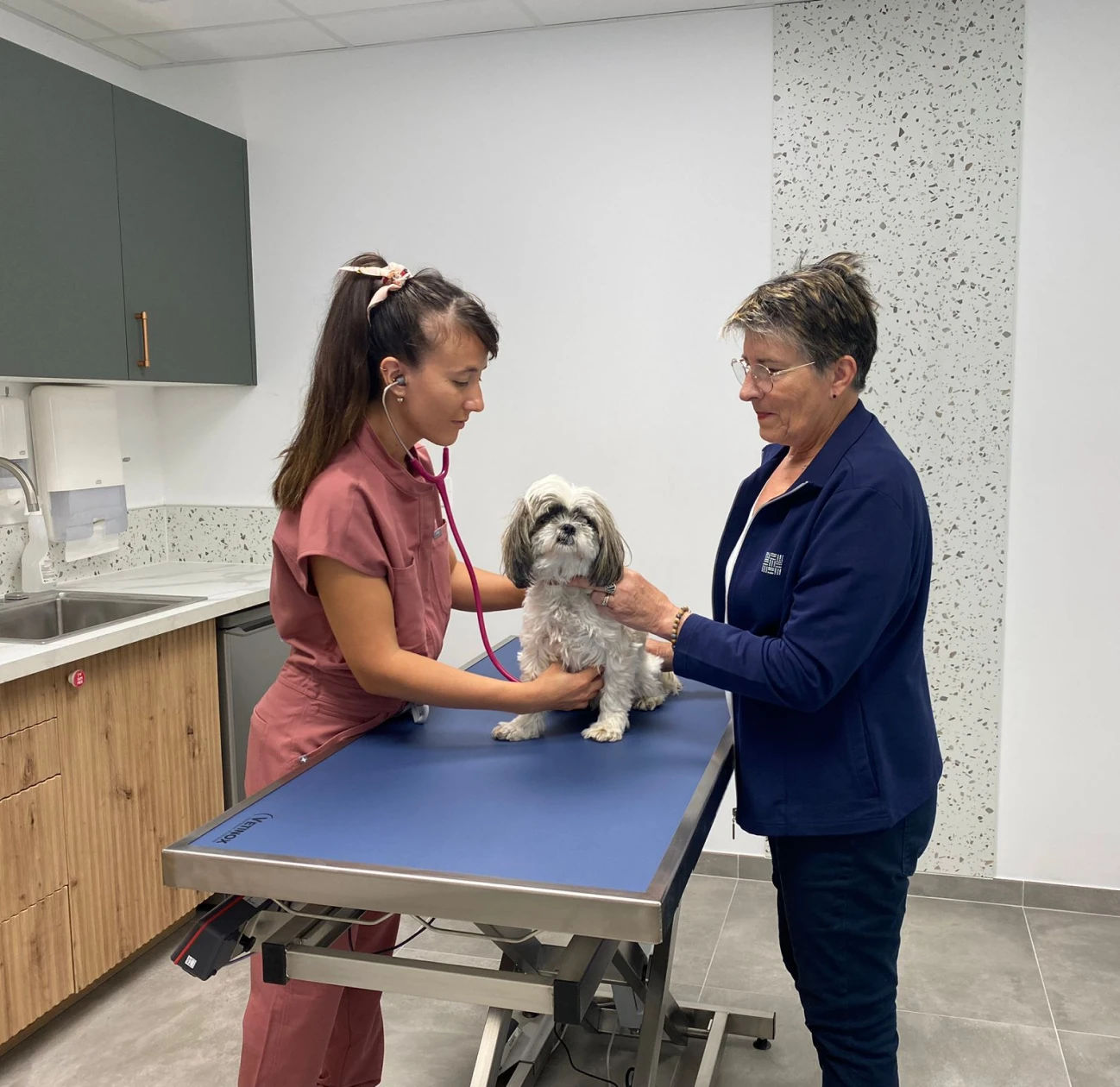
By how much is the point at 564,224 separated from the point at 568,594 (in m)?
1.85

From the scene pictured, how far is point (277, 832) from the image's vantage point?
142 cm

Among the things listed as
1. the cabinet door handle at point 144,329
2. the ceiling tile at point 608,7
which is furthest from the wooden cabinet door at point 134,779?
the ceiling tile at point 608,7

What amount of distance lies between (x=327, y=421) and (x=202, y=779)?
1725 mm

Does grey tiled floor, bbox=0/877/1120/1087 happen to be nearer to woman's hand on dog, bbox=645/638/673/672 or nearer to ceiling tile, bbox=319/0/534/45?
woman's hand on dog, bbox=645/638/673/672

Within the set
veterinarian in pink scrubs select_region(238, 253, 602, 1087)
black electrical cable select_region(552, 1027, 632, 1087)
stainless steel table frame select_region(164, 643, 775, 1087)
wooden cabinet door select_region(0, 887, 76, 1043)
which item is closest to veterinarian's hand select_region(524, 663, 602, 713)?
veterinarian in pink scrubs select_region(238, 253, 602, 1087)

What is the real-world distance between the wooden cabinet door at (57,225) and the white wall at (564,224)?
71cm

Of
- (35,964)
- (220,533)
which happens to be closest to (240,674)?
(220,533)

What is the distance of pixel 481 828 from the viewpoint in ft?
4.67

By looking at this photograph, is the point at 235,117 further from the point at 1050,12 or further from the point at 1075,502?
the point at 1075,502

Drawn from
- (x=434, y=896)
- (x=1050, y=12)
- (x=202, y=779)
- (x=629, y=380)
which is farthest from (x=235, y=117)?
(x=434, y=896)

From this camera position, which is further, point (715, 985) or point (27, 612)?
point (27, 612)

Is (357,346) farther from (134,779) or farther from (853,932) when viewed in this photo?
(134,779)

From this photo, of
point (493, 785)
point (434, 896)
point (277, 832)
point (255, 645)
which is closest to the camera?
point (434, 896)

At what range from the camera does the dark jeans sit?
1.62 m
